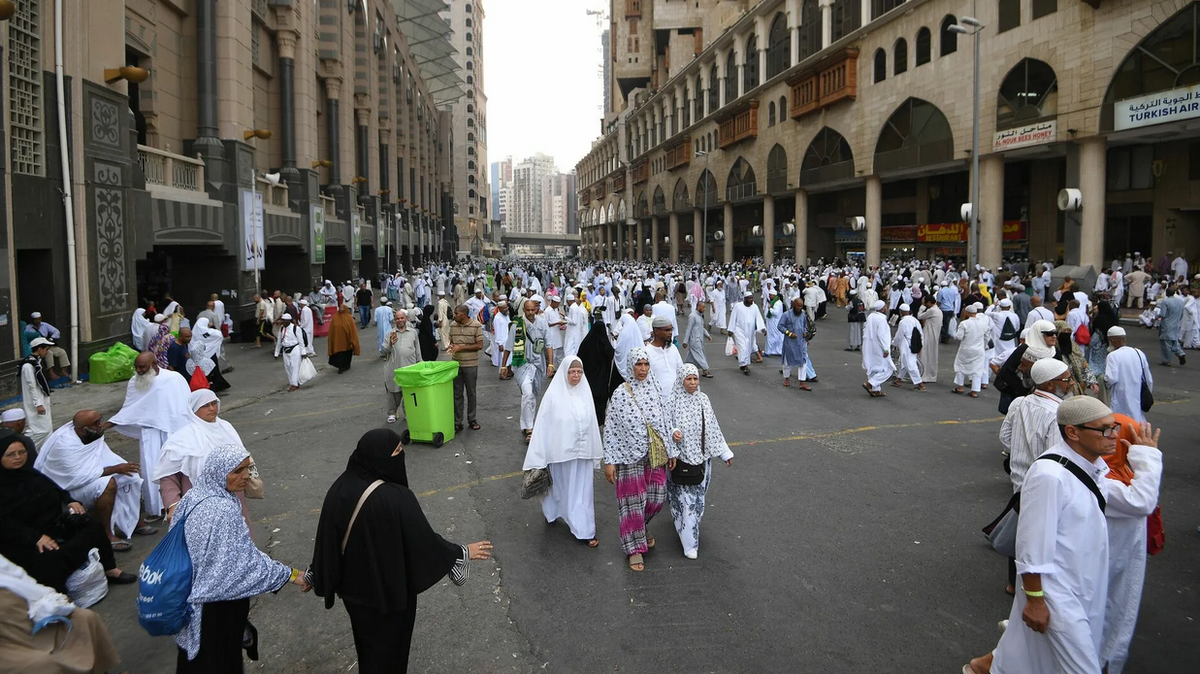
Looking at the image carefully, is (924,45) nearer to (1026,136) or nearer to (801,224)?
(1026,136)

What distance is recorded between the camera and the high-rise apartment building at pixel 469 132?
107350 mm

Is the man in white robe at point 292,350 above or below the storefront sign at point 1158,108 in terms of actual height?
below

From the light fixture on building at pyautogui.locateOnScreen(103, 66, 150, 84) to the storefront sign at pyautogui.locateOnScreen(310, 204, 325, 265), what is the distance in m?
11.8

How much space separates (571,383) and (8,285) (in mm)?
9854

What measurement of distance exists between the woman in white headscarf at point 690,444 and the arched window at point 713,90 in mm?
50345

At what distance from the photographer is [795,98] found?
39.8m

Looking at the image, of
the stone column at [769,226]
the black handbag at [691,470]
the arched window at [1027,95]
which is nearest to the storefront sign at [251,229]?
the black handbag at [691,470]

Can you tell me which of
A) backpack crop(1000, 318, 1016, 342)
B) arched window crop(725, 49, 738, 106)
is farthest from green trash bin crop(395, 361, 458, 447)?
arched window crop(725, 49, 738, 106)

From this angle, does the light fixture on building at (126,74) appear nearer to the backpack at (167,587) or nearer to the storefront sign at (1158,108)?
the backpack at (167,587)

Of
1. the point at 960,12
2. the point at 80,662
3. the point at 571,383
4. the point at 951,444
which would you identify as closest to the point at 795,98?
the point at 960,12

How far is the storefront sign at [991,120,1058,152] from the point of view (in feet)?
76.4

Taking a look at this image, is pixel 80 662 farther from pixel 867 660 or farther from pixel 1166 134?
pixel 1166 134

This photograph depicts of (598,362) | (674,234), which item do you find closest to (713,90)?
(674,234)

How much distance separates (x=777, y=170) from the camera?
43.3 m
